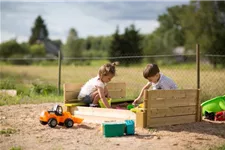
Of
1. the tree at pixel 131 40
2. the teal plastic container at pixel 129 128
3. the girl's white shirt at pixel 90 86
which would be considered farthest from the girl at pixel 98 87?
the tree at pixel 131 40

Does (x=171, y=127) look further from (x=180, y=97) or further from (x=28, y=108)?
(x=28, y=108)

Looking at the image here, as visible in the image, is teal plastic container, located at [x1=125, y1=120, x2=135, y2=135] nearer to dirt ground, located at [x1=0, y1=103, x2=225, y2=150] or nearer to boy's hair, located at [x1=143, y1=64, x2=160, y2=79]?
dirt ground, located at [x1=0, y1=103, x2=225, y2=150]

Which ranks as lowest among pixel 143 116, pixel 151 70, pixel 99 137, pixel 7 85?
pixel 99 137

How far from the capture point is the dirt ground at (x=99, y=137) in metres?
4.47

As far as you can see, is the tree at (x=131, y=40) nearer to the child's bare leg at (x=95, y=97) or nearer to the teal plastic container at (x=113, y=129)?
the child's bare leg at (x=95, y=97)

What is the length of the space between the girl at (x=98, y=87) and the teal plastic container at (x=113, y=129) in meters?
1.28

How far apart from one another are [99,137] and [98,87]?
1546mm

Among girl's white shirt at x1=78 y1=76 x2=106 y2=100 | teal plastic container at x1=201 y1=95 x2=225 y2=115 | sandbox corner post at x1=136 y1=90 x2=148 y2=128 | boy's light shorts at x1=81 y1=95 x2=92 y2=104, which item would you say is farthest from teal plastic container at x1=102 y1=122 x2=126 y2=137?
teal plastic container at x1=201 y1=95 x2=225 y2=115

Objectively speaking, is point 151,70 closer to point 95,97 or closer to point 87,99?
point 95,97

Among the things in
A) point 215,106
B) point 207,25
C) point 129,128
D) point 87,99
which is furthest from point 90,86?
point 207,25

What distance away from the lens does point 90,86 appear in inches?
268

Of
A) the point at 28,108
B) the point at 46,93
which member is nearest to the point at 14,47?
the point at 46,93

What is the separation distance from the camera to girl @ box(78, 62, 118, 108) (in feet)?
20.9

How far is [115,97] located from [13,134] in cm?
316
